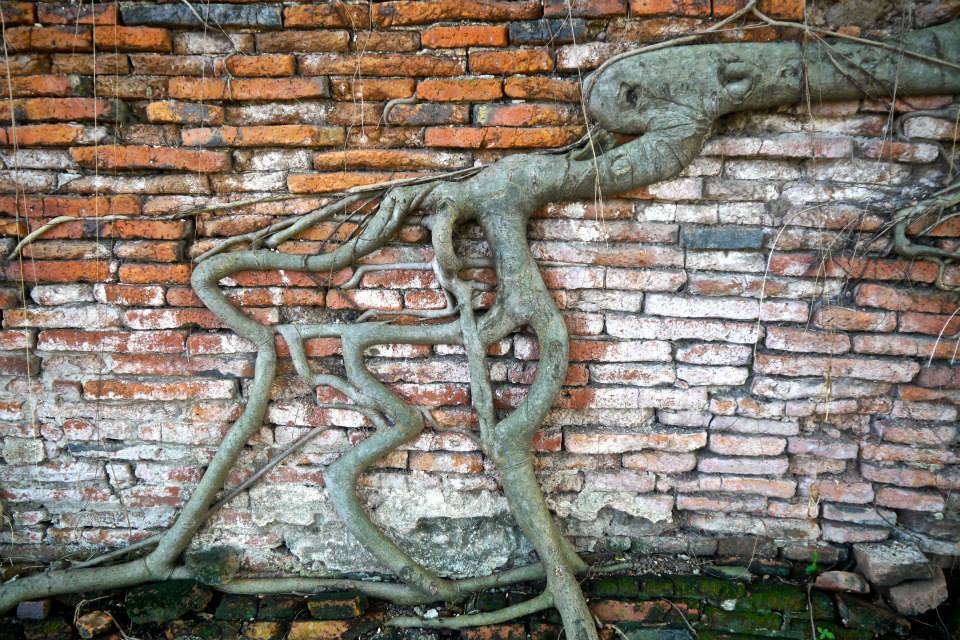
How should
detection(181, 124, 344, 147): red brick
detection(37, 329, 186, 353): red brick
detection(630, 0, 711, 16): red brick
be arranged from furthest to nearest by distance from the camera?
detection(37, 329, 186, 353): red brick < detection(181, 124, 344, 147): red brick < detection(630, 0, 711, 16): red brick

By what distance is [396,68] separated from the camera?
2.17 m

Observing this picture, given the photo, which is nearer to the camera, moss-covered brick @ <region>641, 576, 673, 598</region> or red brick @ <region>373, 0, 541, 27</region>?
red brick @ <region>373, 0, 541, 27</region>

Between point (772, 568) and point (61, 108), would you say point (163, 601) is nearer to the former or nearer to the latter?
point (61, 108)

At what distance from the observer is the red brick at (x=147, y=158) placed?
7.27 ft

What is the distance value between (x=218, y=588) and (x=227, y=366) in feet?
3.13

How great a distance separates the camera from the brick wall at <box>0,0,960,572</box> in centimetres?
217

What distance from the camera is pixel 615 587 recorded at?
91.4 inches

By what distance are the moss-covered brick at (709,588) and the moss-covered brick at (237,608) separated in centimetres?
175

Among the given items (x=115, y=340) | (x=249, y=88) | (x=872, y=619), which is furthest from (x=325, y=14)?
(x=872, y=619)

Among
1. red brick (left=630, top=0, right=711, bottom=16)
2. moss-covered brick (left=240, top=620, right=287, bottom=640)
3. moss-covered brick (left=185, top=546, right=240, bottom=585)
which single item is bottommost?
moss-covered brick (left=240, top=620, right=287, bottom=640)

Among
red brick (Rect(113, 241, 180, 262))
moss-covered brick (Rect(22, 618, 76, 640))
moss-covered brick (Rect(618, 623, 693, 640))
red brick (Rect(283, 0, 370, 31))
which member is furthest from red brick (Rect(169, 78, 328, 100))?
moss-covered brick (Rect(618, 623, 693, 640))

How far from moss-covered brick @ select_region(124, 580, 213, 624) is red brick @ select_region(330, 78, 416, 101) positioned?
6.96 feet

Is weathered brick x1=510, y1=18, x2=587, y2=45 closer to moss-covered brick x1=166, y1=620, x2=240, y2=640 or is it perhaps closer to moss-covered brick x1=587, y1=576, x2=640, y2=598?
moss-covered brick x1=587, y1=576, x2=640, y2=598

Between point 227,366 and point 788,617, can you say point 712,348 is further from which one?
point 227,366
